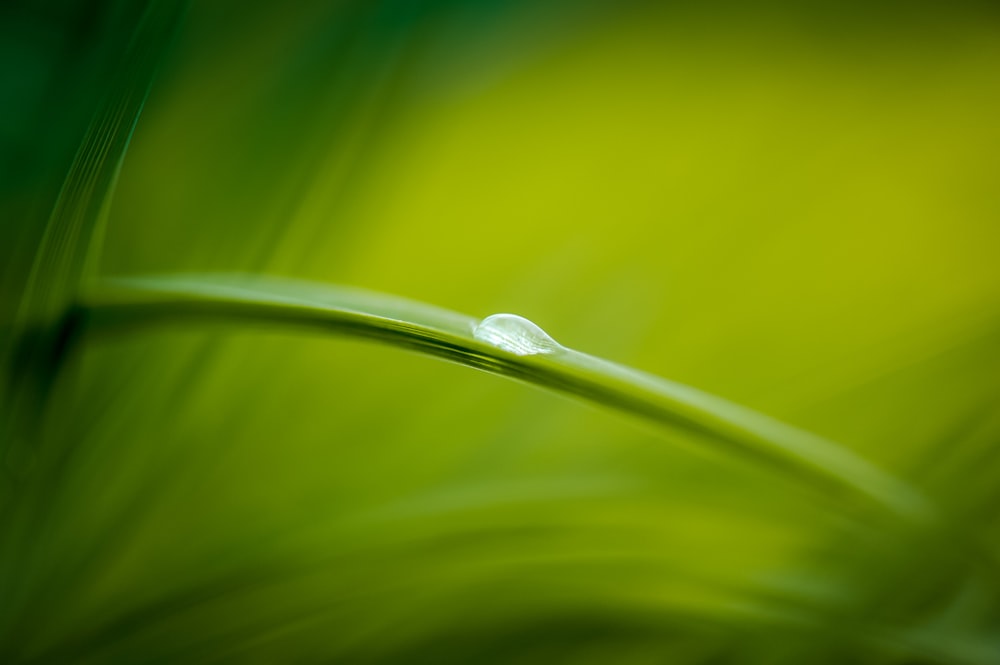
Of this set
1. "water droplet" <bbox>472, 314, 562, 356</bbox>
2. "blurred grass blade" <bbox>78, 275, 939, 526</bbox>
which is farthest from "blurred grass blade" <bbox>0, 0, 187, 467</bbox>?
"water droplet" <bbox>472, 314, 562, 356</bbox>

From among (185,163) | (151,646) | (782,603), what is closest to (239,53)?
(185,163)

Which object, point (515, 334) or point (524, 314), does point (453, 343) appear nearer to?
point (515, 334)

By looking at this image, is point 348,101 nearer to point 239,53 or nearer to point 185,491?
point 239,53

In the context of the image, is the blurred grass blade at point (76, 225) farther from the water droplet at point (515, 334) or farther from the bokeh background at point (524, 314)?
the water droplet at point (515, 334)

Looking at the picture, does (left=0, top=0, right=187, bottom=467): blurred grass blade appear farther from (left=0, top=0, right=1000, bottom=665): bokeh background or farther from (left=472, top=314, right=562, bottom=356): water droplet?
(left=472, top=314, right=562, bottom=356): water droplet

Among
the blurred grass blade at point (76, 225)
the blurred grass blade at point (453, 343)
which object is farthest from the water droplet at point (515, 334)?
the blurred grass blade at point (76, 225)
